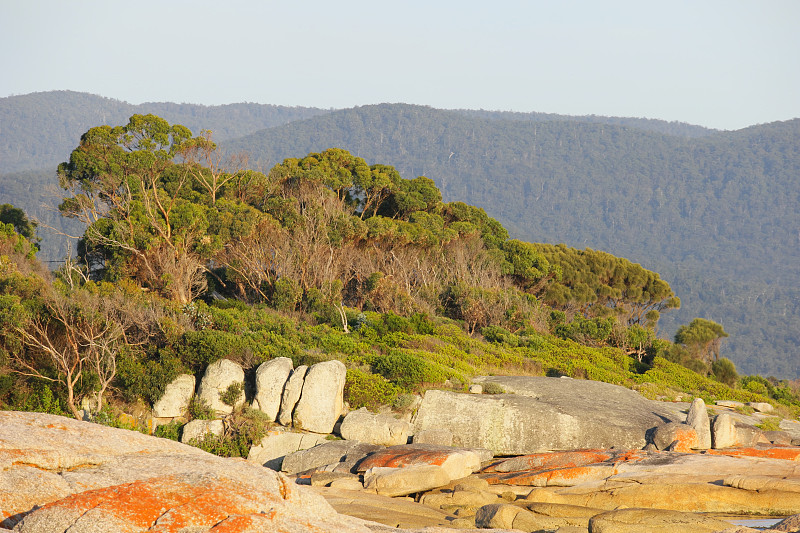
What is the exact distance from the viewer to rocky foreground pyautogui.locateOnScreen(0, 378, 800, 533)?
257 inches

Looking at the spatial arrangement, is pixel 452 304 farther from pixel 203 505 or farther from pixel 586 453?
pixel 203 505

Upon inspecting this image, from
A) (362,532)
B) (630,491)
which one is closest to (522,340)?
(630,491)

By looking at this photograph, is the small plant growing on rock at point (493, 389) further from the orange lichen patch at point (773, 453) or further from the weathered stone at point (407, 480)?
the weathered stone at point (407, 480)

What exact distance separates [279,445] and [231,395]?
214 cm

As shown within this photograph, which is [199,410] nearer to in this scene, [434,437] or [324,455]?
[324,455]

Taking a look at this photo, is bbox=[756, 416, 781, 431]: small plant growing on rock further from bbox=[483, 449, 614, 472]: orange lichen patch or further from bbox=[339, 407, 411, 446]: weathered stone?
bbox=[339, 407, 411, 446]: weathered stone

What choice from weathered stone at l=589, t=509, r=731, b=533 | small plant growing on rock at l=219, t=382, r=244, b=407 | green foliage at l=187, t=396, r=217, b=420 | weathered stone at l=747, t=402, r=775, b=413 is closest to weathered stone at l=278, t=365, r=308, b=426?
small plant growing on rock at l=219, t=382, r=244, b=407

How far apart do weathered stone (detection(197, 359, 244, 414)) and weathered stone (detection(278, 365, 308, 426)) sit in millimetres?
1322

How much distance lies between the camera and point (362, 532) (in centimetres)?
697

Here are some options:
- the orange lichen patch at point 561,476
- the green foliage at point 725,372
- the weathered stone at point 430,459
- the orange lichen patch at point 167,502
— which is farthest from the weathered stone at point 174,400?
the green foliage at point 725,372

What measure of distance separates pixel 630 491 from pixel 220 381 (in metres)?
11.5

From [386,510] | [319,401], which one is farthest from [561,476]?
[319,401]

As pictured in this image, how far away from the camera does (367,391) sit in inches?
801

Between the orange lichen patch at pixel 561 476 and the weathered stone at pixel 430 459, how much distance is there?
2.01 ft
